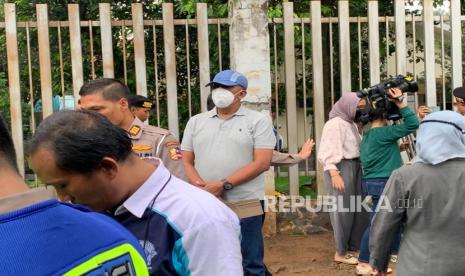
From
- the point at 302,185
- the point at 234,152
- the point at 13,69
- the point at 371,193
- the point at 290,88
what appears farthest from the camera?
the point at 302,185

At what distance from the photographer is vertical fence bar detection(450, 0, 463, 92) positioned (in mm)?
6188

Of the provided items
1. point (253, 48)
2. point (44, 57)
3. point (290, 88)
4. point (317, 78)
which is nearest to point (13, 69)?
point (44, 57)

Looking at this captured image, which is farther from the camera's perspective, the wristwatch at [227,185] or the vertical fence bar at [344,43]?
the vertical fence bar at [344,43]

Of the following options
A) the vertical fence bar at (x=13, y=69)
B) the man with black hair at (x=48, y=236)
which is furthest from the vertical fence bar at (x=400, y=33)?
the man with black hair at (x=48, y=236)

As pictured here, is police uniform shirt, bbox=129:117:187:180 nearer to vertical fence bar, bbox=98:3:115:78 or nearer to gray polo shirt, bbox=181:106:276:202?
gray polo shirt, bbox=181:106:276:202

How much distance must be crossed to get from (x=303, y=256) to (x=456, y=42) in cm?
278

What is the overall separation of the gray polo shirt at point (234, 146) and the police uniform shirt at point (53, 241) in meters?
2.99

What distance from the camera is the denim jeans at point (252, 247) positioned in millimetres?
3994

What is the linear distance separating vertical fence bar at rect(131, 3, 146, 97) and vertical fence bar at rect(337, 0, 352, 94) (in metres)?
1.99

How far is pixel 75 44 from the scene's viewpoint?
18.9ft

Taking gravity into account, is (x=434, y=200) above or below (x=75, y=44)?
below

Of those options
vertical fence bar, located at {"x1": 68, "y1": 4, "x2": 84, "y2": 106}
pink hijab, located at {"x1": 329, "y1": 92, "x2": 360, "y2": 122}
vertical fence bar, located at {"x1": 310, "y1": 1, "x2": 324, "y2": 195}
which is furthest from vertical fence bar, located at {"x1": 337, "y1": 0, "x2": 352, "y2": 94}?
vertical fence bar, located at {"x1": 68, "y1": 4, "x2": 84, "y2": 106}

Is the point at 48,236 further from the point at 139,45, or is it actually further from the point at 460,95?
the point at 460,95

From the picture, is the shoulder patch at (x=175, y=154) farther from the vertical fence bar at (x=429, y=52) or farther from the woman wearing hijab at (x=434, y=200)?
the vertical fence bar at (x=429, y=52)
